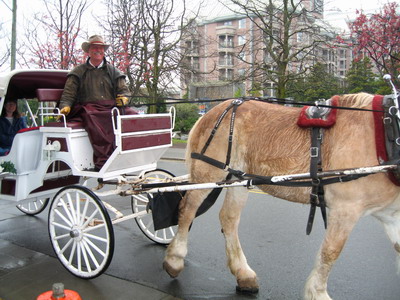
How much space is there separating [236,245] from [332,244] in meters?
1.16

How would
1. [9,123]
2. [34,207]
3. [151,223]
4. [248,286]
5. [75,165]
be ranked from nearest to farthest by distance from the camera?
[248,286]
[75,165]
[151,223]
[9,123]
[34,207]

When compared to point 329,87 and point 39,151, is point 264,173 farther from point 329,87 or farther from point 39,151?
point 329,87

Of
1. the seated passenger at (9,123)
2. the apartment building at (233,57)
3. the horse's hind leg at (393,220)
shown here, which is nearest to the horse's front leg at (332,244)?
the horse's hind leg at (393,220)

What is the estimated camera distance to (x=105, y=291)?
3.57 meters

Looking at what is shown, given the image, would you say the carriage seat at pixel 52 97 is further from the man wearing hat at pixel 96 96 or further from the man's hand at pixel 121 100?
the man's hand at pixel 121 100

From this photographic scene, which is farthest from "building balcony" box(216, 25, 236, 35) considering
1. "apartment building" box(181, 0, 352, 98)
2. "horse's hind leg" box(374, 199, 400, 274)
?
"horse's hind leg" box(374, 199, 400, 274)

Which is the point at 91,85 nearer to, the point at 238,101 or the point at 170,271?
the point at 238,101

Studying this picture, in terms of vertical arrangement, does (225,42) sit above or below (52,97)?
above

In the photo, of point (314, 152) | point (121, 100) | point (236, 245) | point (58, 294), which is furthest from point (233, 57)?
point (58, 294)

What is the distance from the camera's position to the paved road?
3.64m

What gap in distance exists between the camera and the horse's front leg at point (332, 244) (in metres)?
2.92

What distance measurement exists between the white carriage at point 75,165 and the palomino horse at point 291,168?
676 mm

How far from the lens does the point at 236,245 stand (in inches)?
152

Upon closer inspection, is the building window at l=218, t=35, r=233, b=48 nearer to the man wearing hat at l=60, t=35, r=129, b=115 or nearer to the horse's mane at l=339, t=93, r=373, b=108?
the man wearing hat at l=60, t=35, r=129, b=115
